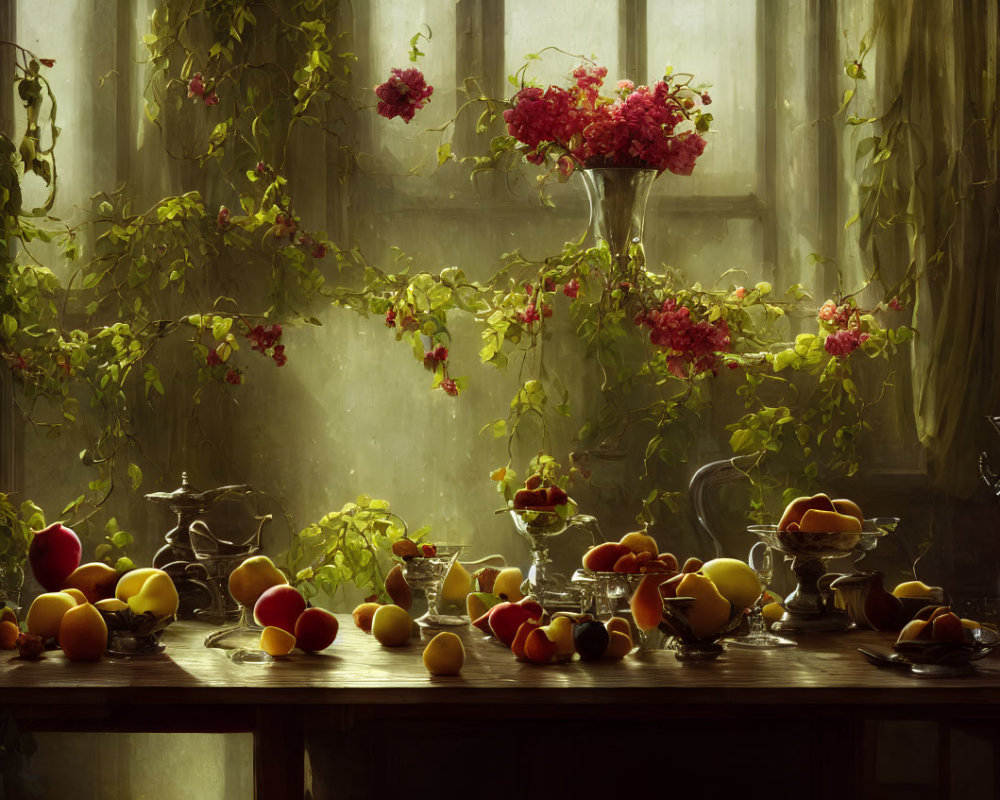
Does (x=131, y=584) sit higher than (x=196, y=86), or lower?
lower

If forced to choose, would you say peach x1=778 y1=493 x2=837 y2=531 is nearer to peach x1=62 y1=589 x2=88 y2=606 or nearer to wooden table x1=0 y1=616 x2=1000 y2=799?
wooden table x1=0 y1=616 x2=1000 y2=799

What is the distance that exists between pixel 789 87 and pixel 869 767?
1.48 m

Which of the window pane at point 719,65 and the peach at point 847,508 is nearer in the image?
the peach at point 847,508

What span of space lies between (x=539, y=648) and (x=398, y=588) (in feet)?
1.55

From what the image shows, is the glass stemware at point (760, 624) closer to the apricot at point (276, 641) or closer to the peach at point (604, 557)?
the peach at point (604, 557)

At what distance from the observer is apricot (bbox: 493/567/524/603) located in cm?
221

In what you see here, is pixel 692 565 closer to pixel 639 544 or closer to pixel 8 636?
pixel 639 544

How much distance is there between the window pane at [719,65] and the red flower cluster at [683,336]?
0.30 m

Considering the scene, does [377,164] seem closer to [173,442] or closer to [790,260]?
[173,442]

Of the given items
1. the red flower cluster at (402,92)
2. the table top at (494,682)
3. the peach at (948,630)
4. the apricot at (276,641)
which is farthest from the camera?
the red flower cluster at (402,92)

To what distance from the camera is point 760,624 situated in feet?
6.67

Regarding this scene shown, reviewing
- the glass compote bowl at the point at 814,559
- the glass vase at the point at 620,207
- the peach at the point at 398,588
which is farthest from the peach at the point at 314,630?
the glass vase at the point at 620,207

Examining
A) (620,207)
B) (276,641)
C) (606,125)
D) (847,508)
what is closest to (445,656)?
(276,641)

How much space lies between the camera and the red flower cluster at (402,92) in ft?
7.73
